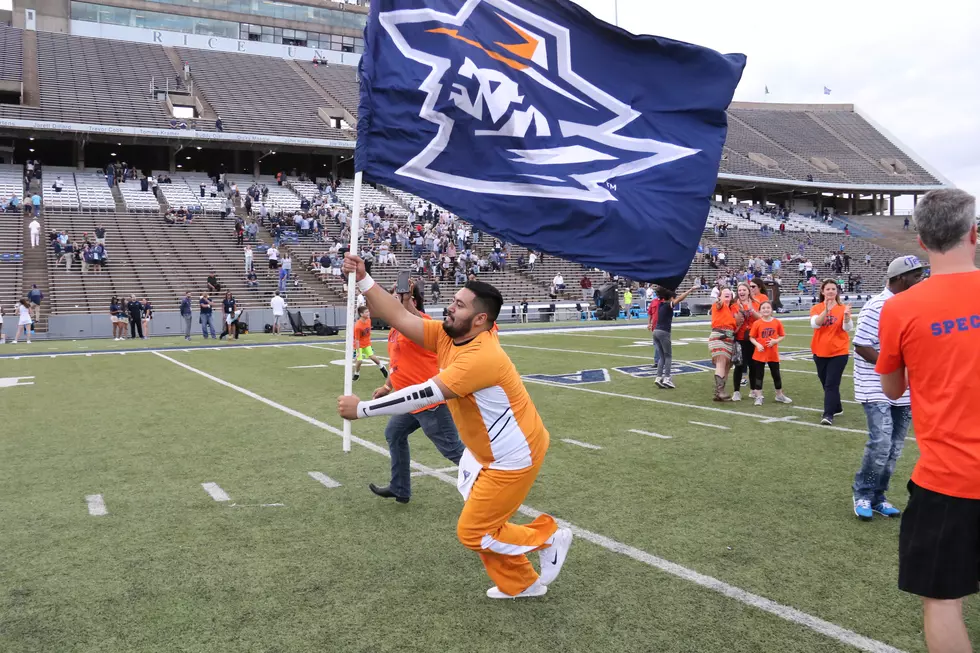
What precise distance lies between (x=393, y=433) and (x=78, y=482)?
2956 millimetres

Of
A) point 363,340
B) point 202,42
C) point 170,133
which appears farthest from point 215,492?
point 202,42

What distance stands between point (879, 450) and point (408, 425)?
3.32m

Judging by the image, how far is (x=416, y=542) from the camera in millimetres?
4727

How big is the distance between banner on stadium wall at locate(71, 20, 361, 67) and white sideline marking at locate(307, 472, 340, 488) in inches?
2355

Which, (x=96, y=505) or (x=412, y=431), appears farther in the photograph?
(x=96, y=505)

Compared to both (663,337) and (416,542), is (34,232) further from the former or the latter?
(416,542)

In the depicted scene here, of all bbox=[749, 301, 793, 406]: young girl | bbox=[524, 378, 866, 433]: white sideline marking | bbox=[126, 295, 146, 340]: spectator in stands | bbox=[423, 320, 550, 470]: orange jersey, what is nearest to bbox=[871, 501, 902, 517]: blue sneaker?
bbox=[423, 320, 550, 470]: orange jersey

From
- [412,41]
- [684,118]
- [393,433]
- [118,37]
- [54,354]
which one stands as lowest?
[54,354]

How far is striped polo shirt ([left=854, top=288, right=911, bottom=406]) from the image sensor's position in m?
4.90

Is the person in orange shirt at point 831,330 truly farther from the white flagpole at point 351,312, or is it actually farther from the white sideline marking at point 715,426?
the white flagpole at point 351,312

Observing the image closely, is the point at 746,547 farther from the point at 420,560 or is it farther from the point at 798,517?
the point at 420,560

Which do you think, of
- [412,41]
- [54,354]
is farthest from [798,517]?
[54,354]

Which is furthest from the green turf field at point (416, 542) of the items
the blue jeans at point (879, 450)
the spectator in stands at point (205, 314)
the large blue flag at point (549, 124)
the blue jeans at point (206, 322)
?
the blue jeans at point (206, 322)

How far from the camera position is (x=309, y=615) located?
3.65 meters
